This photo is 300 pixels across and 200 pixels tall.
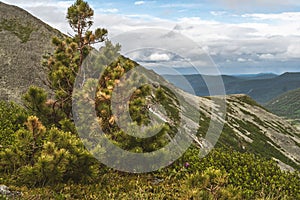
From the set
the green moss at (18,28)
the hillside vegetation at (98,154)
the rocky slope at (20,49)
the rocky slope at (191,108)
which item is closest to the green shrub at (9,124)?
the hillside vegetation at (98,154)

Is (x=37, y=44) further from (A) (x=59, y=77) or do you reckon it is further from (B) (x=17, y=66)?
(A) (x=59, y=77)

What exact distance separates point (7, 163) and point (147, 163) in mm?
5260

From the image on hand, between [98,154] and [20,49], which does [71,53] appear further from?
[20,49]

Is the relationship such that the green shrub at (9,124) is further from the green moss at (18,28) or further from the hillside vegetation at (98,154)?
the green moss at (18,28)

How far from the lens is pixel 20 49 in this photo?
1331 inches

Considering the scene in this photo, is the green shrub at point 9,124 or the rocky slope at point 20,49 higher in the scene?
the rocky slope at point 20,49

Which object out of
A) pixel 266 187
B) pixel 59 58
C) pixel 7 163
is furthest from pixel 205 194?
pixel 59 58

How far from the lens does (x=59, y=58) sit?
17.3m

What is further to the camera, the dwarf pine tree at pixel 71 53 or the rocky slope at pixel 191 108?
the rocky slope at pixel 191 108

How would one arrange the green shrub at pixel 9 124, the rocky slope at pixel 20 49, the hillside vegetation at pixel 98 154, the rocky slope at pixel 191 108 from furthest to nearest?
the rocky slope at pixel 191 108 → the rocky slope at pixel 20 49 → the green shrub at pixel 9 124 → the hillside vegetation at pixel 98 154

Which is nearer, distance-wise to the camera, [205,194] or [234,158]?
[205,194]

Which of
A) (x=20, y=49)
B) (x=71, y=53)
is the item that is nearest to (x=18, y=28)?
(x=20, y=49)

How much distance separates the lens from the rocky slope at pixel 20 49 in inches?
1152

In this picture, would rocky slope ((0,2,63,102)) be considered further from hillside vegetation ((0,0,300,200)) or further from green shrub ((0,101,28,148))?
hillside vegetation ((0,0,300,200))
